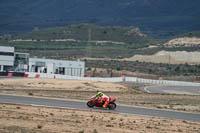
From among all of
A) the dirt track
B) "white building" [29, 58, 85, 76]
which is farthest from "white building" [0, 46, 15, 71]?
the dirt track

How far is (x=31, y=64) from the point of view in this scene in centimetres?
9562

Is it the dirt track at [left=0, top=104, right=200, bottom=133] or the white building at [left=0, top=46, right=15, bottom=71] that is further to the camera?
the white building at [left=0, top=46, right=15, bottom=71]

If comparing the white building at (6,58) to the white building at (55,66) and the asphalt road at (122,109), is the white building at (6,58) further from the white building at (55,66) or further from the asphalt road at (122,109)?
the asphalt road at (122,109)

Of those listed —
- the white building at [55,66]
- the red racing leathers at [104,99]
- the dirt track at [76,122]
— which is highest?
the white building at [55,66]

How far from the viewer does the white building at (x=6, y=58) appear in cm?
9100

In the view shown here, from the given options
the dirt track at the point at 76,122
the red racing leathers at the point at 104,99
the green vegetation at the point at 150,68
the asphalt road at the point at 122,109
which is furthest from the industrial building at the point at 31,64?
the dirt track at the point at 76,122

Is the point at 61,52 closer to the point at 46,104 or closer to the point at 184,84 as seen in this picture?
the point at 184,84

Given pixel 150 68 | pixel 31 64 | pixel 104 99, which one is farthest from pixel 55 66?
pixel 104 99

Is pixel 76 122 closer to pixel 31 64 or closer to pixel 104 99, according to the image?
pixel 104 99

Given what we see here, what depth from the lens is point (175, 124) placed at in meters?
29.8

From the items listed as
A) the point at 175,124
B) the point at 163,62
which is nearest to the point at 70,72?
the point at 163,62

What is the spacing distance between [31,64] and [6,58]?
564 cm

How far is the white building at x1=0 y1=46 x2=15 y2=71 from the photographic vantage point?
91.0m

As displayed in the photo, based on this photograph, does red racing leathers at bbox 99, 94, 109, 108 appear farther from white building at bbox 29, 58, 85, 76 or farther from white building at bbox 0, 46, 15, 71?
white building at bbox 29, 58, 85, 76
